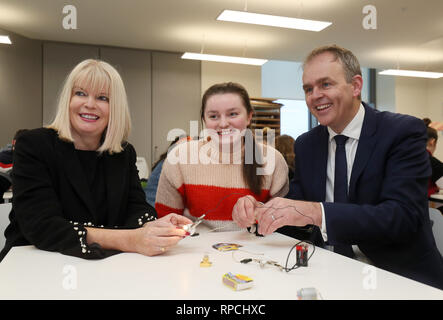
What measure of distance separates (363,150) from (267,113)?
6.13 m

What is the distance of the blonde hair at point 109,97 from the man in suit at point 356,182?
689 mm

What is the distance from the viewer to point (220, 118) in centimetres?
195

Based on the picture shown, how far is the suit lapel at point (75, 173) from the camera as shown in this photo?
152cm

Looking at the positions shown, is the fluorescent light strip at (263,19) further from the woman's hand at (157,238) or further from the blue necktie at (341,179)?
the woman's hand at (157,238)

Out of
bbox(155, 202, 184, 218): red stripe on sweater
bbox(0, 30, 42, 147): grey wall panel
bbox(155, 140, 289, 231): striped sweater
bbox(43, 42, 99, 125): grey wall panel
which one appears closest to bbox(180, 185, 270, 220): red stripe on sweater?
bbox(155, 140, 289, 231): striped sweater

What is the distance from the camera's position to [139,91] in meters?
7.07

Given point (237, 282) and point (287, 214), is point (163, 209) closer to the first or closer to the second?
point (287, 214)

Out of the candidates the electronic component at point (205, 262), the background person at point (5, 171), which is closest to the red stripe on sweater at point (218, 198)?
the electronic component at point (205, 262)

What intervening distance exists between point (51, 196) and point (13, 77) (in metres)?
5.61

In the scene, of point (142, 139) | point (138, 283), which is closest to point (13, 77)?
point (142, 139)

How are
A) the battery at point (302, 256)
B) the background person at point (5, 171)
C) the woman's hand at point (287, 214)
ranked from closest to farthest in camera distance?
the battery at point (302, 256) < the woman's hand at point (287, 214) < the background person at point (5, 171)

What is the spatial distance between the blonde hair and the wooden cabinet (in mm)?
5837
